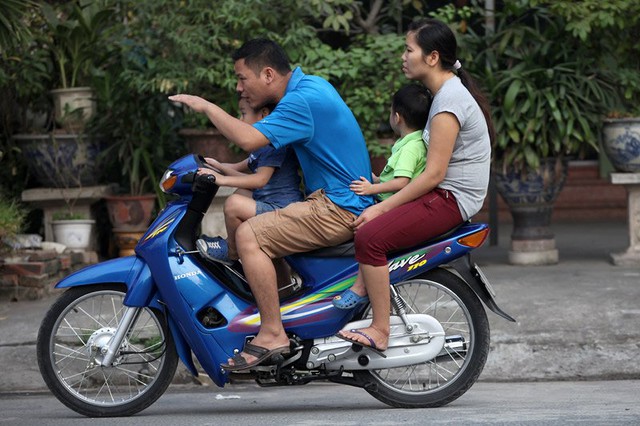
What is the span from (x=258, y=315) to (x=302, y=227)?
45cm

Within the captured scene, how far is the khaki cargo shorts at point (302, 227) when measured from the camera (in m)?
5.39

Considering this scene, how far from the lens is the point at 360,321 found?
5.48 metres

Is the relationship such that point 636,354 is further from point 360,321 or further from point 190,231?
point 190,231

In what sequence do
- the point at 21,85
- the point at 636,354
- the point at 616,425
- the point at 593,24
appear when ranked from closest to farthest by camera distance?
the point at 616,425 < the point at 636,354 < the point at 593,24 < the point at 21,85

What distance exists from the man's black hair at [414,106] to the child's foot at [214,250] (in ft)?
3.29

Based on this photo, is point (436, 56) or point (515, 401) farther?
point (515, 401)

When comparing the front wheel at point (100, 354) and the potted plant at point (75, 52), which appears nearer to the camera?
the front wheel at point (100, 354)

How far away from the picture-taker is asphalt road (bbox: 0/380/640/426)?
5.26 metres

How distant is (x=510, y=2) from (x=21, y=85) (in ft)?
11.8

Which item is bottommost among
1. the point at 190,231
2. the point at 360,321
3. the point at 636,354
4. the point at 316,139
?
the point at 636,354

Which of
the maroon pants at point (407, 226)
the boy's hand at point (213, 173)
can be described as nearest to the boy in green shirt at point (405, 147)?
the maroon pants at point (407, 226)

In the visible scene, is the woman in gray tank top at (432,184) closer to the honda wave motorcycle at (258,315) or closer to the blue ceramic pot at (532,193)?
the honda wave motorcycle at (258,315)

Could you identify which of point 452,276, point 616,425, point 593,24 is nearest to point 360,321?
point 452,276

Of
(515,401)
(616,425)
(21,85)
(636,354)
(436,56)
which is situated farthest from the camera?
(21,85)
